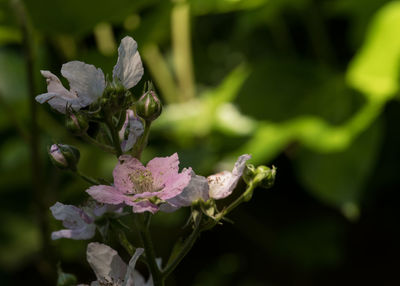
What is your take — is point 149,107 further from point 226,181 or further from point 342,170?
point 342,170

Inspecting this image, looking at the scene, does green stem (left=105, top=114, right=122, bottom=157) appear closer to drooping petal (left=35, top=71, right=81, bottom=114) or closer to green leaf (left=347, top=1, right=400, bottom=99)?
drooping petal (left=35, top=71, right=81, bottom=114)

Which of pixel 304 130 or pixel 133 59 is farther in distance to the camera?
pixel 304 130

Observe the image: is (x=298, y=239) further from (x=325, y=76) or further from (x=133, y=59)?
(x=133, y=59)

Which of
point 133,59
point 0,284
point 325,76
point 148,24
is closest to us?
point 133,59

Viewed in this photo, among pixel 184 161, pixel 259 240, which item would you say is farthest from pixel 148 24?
pixel 259 240

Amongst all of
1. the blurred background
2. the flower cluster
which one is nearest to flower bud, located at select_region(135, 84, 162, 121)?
the flower cluster

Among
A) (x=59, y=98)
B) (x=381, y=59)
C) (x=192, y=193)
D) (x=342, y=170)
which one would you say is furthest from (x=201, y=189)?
(x=381, y=59)
